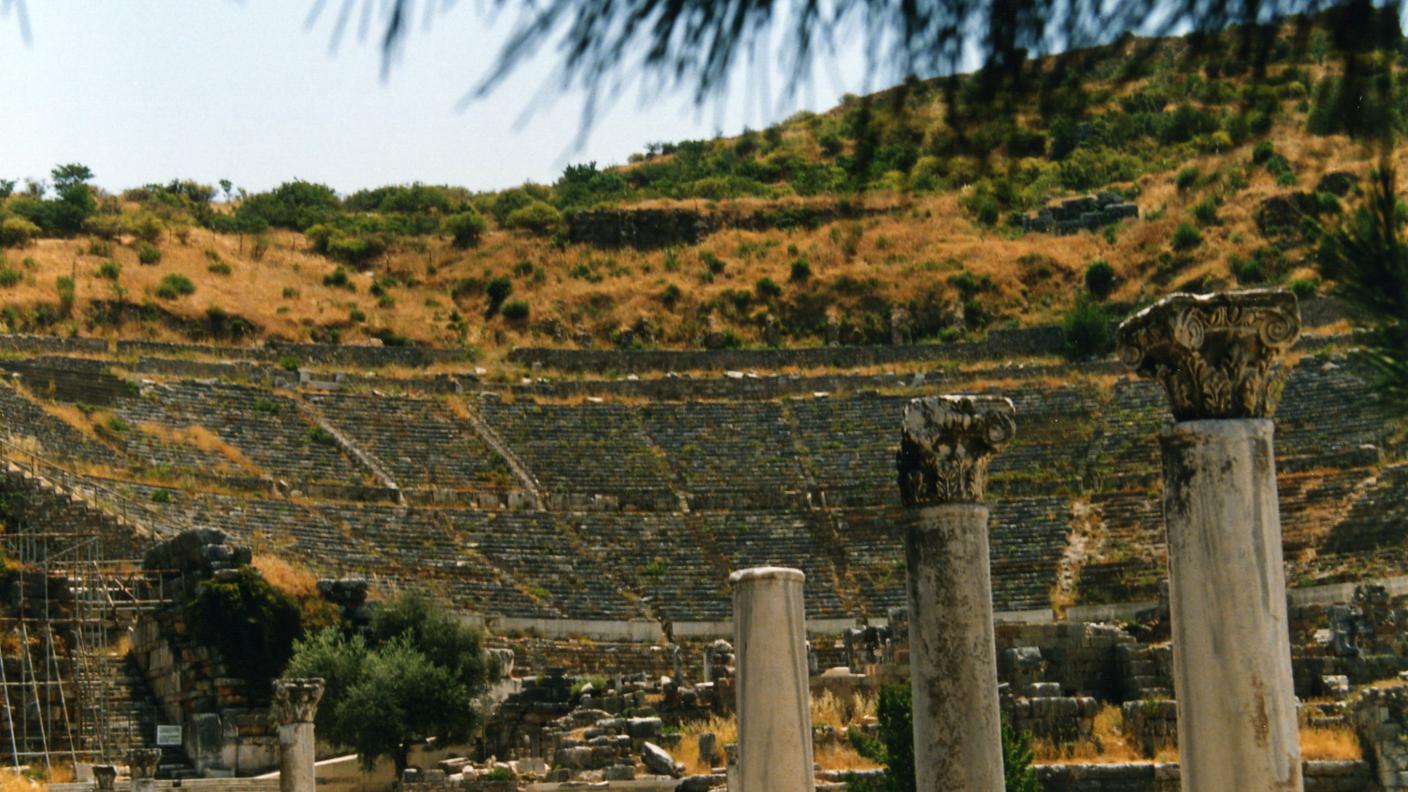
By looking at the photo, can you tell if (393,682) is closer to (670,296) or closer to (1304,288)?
(1304,288)

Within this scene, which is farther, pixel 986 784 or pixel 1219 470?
pixel 986 784

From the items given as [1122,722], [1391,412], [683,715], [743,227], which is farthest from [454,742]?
[743,227]

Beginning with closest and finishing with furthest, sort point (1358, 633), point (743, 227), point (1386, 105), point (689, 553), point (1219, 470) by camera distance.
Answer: point (1386, 105) → point (1219, 470) → point (1358, 633) → point (689, 553) → point (743, 227)

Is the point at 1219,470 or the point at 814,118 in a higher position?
the point at 814,118

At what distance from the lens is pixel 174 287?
6681cm

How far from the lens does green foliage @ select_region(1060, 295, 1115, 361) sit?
5962 centimetres

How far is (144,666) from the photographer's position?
33.4 metres

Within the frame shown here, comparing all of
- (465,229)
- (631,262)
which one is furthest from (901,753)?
(465,229)

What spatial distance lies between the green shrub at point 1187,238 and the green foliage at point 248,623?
Result: 42512 millimetres


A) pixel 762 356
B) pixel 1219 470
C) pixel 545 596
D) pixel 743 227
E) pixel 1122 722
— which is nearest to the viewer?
pixel 1219 470

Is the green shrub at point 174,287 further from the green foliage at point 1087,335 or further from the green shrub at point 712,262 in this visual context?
the green foliage at point 1087,335

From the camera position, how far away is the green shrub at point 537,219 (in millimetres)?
82688

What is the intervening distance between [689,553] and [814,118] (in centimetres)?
4132

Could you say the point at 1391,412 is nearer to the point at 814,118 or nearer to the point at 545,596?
the point at 814,118
